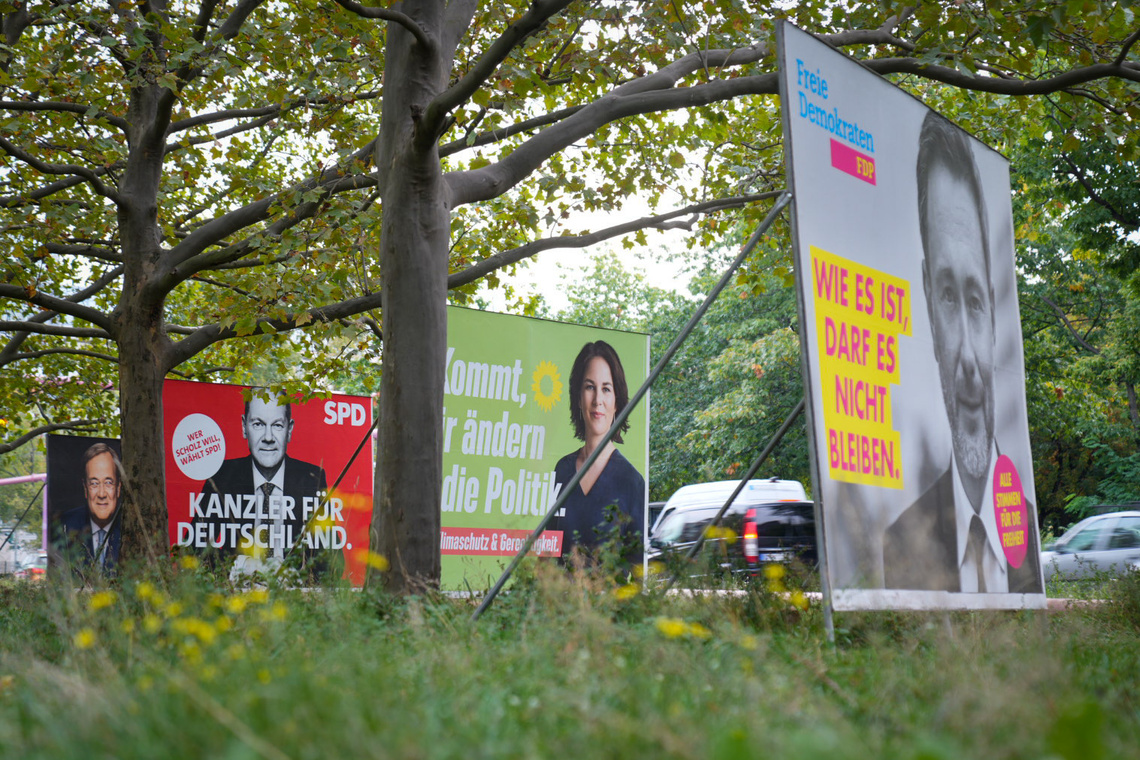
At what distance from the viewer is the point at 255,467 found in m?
13.6

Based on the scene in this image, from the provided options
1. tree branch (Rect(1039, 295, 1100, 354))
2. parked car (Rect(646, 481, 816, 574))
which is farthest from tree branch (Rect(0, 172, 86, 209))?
tree branch (Rect(1039, 295, 1100, 354))

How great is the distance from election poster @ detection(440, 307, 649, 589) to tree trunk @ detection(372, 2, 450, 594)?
8.68 feet

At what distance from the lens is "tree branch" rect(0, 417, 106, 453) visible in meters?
18.4

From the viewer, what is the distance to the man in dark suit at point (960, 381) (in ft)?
21.2

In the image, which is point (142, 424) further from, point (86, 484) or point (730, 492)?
point (730, 492)

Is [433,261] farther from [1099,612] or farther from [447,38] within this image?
[1099,612]

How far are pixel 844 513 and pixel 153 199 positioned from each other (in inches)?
364

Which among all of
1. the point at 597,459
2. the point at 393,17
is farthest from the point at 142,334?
the point at 393,17

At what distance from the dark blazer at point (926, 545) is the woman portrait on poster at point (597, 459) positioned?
4725 millimetres

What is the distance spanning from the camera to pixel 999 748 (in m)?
2.54

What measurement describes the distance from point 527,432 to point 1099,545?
13.5m

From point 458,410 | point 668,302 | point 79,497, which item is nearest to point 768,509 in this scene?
point 458,410

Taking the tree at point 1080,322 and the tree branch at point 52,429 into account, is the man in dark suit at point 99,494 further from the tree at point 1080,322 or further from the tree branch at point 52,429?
the tree at point 1080,322

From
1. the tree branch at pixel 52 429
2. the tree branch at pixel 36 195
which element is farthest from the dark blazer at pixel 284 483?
the tree branch at pixel 52 429
